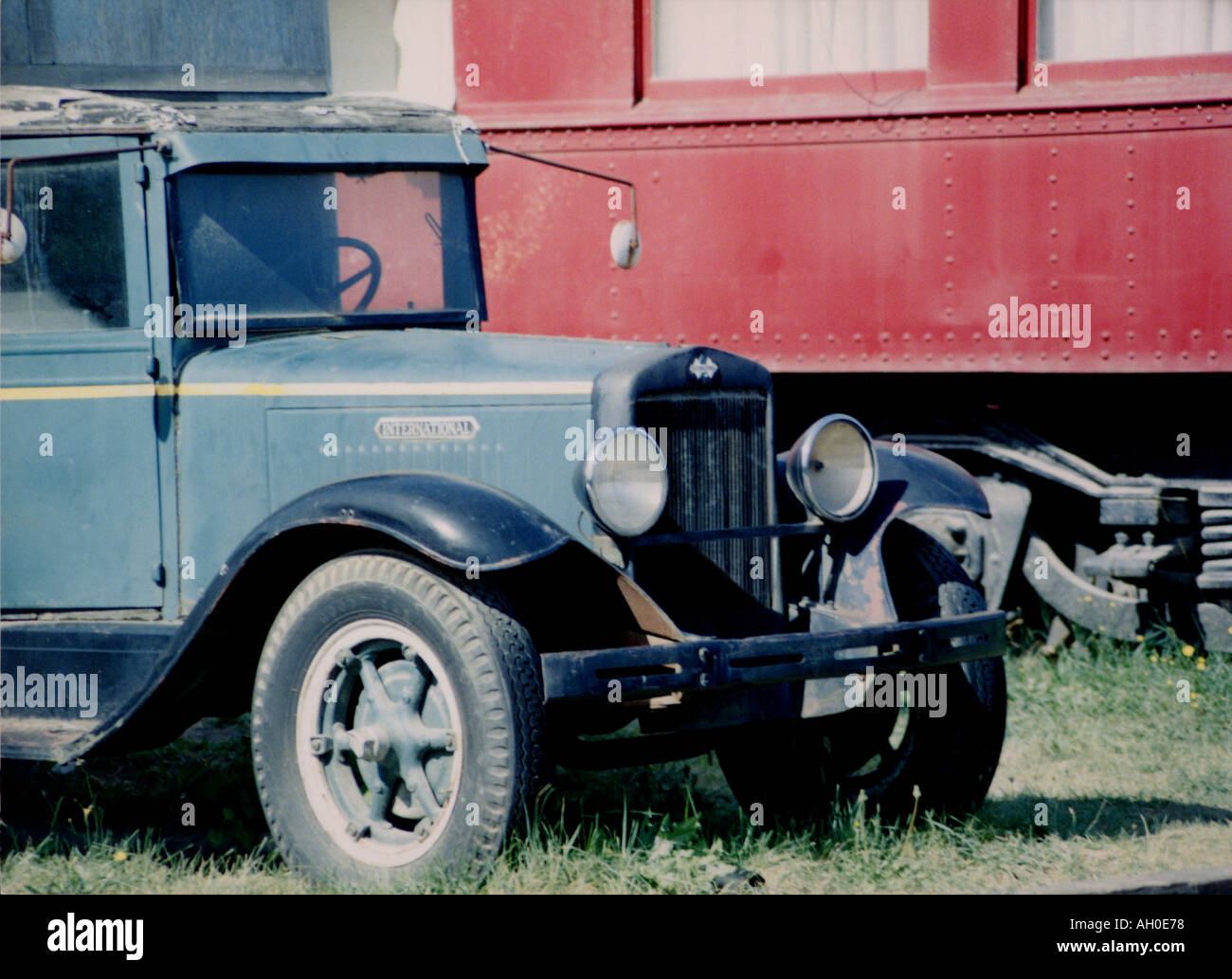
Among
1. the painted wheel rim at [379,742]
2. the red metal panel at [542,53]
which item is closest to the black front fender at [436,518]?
the painted wheel rim at [379,742]

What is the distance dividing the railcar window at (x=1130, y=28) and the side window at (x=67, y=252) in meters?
3.94

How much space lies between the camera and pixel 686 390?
4.57 meters

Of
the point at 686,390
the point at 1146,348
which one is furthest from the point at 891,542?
the point at 1146,348

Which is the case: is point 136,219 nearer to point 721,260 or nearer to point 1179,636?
point 721,260

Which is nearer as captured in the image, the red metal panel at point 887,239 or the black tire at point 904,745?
the black tire at point 904,745

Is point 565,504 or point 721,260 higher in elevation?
point 721,260

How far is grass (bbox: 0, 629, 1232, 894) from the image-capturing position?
430 cm

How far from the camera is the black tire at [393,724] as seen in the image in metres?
3.95

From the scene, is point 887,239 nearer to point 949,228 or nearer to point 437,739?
point 949,228

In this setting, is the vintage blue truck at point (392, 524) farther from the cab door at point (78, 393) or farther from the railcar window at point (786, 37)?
the railcar window at point (786, 37)

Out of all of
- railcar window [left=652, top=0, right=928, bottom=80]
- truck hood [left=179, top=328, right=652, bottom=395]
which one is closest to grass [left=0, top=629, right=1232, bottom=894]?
truck hood [left=179, top=328, right=652, bottom=395]

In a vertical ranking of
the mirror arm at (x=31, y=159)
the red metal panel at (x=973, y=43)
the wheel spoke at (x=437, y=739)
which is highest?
the red metal panel at (x=973, y=43)

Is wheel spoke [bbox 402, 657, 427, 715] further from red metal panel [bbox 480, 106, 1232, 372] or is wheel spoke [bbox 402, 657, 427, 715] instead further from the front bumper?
red metal panel [bbox 480, 106, 1232, 372]

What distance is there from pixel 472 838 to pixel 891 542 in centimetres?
171
